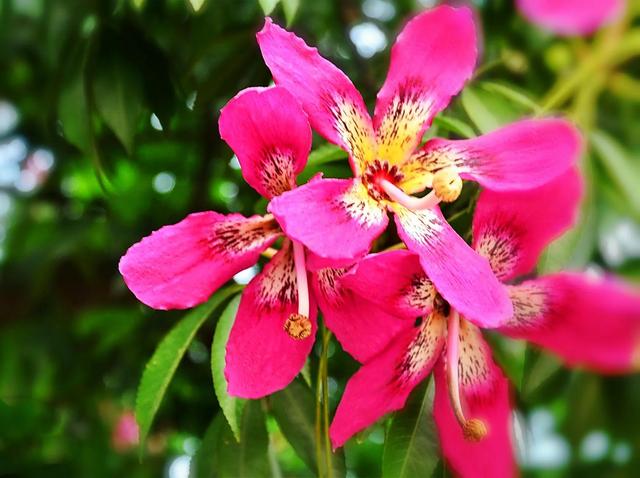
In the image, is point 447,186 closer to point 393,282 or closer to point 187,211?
point 393,282

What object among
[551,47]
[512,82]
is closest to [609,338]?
[512,82]

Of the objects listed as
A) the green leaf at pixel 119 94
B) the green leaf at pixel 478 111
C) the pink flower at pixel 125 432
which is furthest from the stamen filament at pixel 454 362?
the pink flower at pixel 125 432

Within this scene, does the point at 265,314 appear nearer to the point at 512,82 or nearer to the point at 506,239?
the point at 506,239

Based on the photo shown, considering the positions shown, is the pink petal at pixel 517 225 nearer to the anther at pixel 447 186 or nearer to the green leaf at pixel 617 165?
the anther at pixel 447 186

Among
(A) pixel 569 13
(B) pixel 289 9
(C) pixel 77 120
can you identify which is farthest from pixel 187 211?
(A) pixel 569 13

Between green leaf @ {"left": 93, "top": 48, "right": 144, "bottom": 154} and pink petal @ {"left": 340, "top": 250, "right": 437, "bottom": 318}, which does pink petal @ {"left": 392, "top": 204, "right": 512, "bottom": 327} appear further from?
green leaf @ {"left": 93, "top": 48, "right": 144, "bottom": 154}

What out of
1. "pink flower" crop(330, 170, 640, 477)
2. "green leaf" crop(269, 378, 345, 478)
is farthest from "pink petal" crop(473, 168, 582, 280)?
"green leaf" crop(269, 378, 345, 478)
